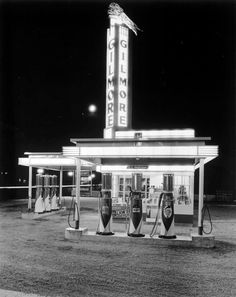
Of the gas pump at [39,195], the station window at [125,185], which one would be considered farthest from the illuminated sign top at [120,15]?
the gas pump at [39,195]

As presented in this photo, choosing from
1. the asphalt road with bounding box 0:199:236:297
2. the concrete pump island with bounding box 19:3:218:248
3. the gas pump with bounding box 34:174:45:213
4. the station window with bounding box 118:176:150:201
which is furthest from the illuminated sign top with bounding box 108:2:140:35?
the asphalt road with bounding box 0:199:236:297

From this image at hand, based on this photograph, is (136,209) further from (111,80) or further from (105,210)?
(111,80)

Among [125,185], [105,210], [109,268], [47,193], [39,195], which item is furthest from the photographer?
[125,185]

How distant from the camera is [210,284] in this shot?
6984mm

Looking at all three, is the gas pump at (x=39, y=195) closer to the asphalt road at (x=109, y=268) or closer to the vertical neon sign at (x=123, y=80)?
the asphalt road at (x=109, y=268)

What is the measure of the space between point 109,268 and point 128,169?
11.5 metres

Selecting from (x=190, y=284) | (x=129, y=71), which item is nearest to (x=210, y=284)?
(x=190, y=284)

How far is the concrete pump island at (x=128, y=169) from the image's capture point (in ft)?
38.4

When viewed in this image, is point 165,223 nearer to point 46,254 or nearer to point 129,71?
point 46,254

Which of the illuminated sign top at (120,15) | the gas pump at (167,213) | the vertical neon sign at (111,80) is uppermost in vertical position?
the illuminated sign top at (120,15)

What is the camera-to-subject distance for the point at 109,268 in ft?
26.7

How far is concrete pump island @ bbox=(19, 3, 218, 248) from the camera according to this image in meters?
11.7

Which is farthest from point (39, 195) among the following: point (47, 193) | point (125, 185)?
point (125, 185)

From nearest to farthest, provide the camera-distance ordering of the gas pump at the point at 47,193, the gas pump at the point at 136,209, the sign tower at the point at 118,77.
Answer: the gas pump at the point at 136,209
the gas pump at the point at 47,193
the sign tower at the point at 118,77
